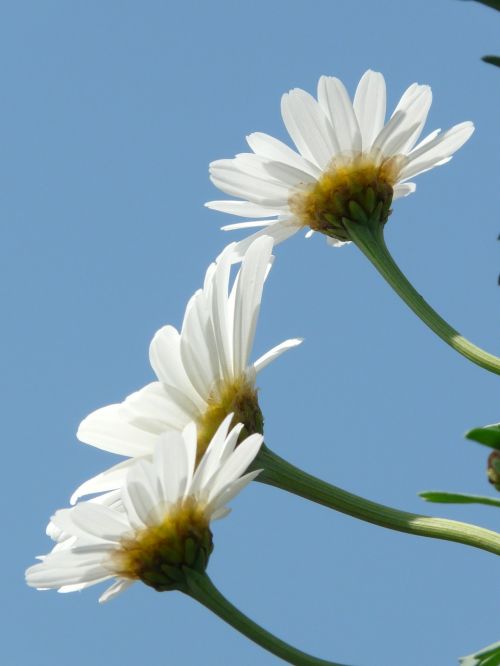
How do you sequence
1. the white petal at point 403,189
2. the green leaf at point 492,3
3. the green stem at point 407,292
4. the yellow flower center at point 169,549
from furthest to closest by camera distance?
the white petal at point 403,189
the green stem at point 407,292
the yellow flower center at point 169,549
the green leaf at point 492,3

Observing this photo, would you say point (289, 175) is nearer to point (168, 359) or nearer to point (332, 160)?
point (332, 160)

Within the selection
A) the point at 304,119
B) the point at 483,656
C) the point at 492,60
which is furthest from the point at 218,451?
the point at 304,119

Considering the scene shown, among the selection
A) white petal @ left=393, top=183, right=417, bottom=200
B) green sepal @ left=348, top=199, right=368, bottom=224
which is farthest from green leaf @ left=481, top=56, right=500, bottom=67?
white petal @ left=393, top=183, right=417, bottom=200

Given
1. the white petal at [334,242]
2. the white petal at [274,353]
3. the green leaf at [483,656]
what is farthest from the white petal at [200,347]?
the white petal at [334,242]

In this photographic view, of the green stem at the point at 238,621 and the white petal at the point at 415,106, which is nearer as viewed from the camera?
the green stem at the point at 238,621

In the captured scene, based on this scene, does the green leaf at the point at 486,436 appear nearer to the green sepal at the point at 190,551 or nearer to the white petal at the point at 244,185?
the green sepal at the point at 190,551

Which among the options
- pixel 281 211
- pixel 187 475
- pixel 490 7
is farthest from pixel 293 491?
pixel 490 7

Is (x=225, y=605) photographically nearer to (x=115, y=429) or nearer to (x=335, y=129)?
(x=115, y=429)
